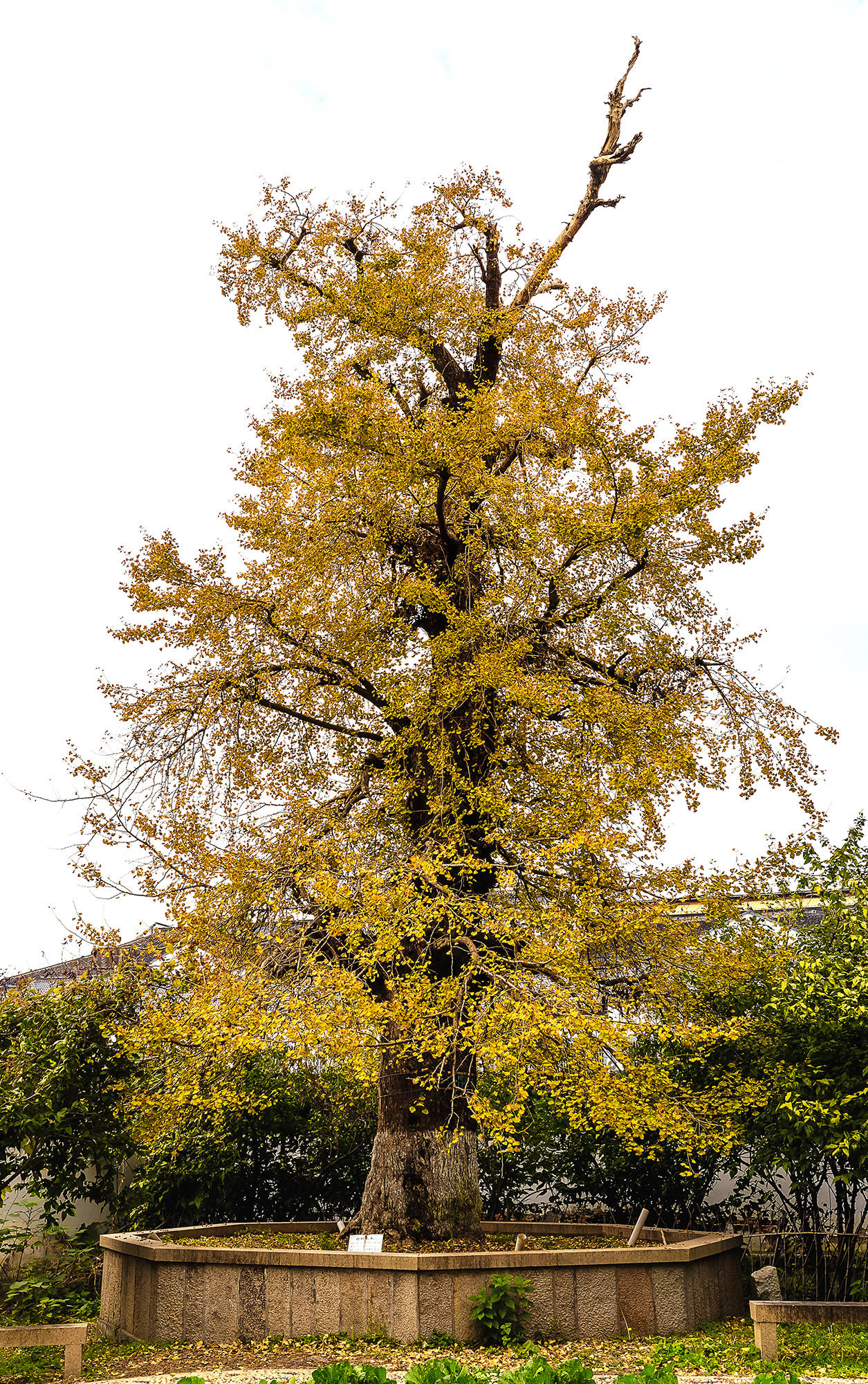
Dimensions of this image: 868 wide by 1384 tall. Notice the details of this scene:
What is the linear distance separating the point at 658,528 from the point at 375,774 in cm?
378

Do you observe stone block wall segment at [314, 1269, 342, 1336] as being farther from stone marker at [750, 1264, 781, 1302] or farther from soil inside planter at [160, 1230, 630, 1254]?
stone marker at [750, 1264, 781, 1302]

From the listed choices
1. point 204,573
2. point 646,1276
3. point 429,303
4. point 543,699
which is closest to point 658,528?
point 543,699

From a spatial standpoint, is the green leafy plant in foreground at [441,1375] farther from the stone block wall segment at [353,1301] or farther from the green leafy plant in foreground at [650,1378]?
the stone block wall segment at [353,1301]

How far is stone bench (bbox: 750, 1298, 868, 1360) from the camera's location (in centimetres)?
760

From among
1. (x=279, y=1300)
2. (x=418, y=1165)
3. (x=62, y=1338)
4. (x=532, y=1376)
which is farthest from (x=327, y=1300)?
(x=532, y=1376)

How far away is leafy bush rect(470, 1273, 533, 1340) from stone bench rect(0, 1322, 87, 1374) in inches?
116

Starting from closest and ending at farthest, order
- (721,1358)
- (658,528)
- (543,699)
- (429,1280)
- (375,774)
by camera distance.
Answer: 1. (721,1358)
2. (429,1280)
3. (543,699)
4. (658,528)
5. (375,774)

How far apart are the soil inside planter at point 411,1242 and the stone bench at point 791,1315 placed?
1.77 meters

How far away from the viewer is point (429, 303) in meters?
10.7

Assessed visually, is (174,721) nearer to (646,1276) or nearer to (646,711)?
(646,711)

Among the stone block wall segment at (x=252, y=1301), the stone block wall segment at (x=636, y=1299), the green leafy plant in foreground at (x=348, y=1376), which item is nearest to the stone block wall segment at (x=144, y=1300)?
the stone block wall segment at (x=252, y=1301)

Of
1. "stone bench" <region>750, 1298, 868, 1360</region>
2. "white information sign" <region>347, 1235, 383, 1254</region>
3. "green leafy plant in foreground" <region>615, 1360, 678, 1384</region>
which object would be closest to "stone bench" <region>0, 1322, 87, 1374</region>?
"white information sign" <region>347, 1235, 383, 1254</region>

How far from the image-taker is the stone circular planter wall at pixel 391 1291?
27.7ft

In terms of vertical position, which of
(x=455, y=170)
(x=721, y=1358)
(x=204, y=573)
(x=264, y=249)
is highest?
(x=455, y=170)
